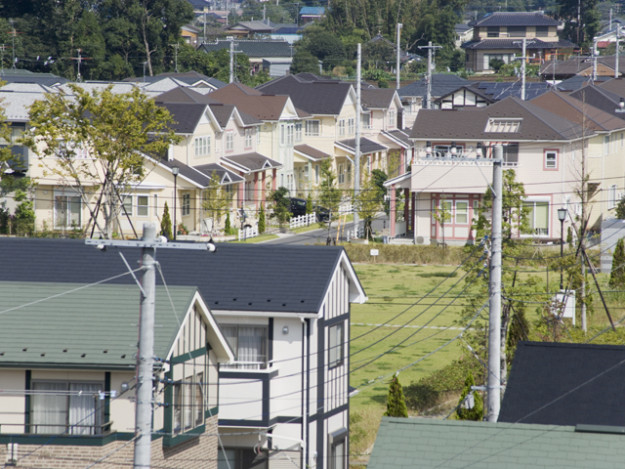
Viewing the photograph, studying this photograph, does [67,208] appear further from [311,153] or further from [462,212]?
[311,153]

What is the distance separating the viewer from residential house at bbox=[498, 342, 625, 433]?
1556 centimetres

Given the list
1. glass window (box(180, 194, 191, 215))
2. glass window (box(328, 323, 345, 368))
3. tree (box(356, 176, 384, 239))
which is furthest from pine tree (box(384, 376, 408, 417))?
glass window (box(180, 194, 191, 215))

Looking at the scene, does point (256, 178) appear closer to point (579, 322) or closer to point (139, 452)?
point (579, 322)

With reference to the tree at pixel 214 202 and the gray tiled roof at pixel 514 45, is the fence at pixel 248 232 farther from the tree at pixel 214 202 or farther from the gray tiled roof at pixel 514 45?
the gray tiled roof at pixel 514 45

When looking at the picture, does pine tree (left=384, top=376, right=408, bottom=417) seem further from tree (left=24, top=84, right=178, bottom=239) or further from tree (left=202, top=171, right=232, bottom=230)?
tree (left=202, top=171, right=232, bottom=230)

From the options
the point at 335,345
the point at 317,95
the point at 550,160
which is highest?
the point at 317,95

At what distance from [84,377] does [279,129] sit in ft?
156

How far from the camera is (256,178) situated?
58750mm

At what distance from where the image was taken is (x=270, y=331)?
19.5 metres

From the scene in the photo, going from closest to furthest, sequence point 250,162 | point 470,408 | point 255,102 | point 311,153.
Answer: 1. point 470,408
2. point 250,162
3. point 255,102
4. point 311,153

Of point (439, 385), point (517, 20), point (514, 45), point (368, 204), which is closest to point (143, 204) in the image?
point (368, 204)

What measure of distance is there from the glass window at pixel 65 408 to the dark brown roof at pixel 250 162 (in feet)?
132

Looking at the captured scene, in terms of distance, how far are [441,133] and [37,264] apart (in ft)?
111

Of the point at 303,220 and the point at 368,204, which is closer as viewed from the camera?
the point at 368,204
